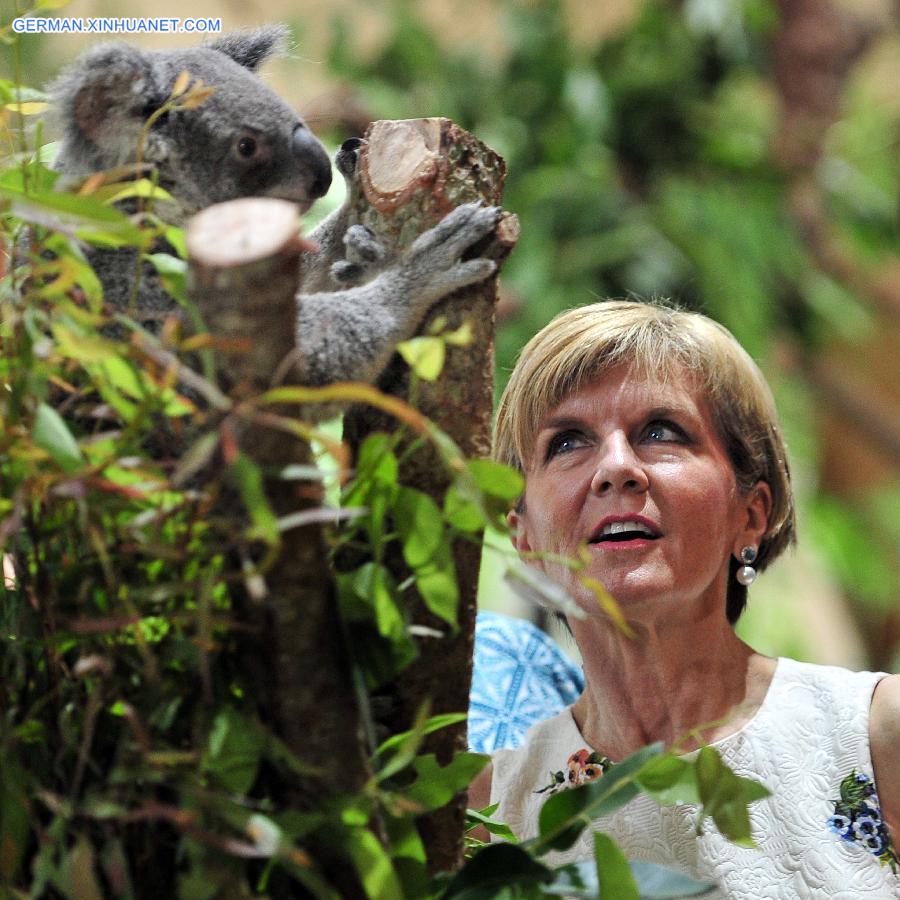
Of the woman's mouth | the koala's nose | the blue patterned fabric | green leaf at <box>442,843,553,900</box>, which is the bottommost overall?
the blue patterned fabric

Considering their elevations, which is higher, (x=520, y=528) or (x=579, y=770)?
(x=520, y=528)

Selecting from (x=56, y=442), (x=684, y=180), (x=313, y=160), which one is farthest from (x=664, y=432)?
(x=684, y=180)

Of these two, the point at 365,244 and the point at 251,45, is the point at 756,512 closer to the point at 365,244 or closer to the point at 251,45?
the point at 365,244

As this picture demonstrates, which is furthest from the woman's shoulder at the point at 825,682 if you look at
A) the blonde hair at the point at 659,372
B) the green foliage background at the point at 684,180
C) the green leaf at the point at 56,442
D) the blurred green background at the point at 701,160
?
the green foliage background at the point at 684,180

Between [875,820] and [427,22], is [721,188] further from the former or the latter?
[875,820]

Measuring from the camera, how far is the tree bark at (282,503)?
0.79m

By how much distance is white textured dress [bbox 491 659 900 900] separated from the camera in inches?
56.2

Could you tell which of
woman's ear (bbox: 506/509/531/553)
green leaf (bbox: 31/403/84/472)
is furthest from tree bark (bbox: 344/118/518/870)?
woman's ear (bbox: 506/509/531/553)

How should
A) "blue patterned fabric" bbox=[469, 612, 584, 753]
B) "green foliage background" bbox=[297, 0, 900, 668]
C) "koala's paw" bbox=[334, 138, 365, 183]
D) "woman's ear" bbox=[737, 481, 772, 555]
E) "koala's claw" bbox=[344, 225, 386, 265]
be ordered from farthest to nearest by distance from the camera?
"green foliage background" bbox=[297, 0, 900, 668]
"blue patterned fabric" bbox=[469, 612, 584, 753]
"woman's ear" bbox=[737, 481, 772, 555]
"koala's paw" bbox=[334, 138, 365, 183]
"koala's claw" bbox=[344, 225, 386, 265]

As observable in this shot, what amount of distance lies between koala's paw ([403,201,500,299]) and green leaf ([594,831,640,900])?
1.88 feet

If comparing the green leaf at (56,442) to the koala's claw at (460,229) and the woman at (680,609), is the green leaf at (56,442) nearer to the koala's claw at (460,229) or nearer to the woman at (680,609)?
the koala's claw at (460,229)

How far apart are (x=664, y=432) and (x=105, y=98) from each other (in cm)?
84

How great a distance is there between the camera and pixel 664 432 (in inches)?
63.1

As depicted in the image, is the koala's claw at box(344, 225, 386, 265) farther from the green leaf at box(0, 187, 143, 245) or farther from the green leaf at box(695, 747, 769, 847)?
the green leaf at box(695, 747, 769, 847)
